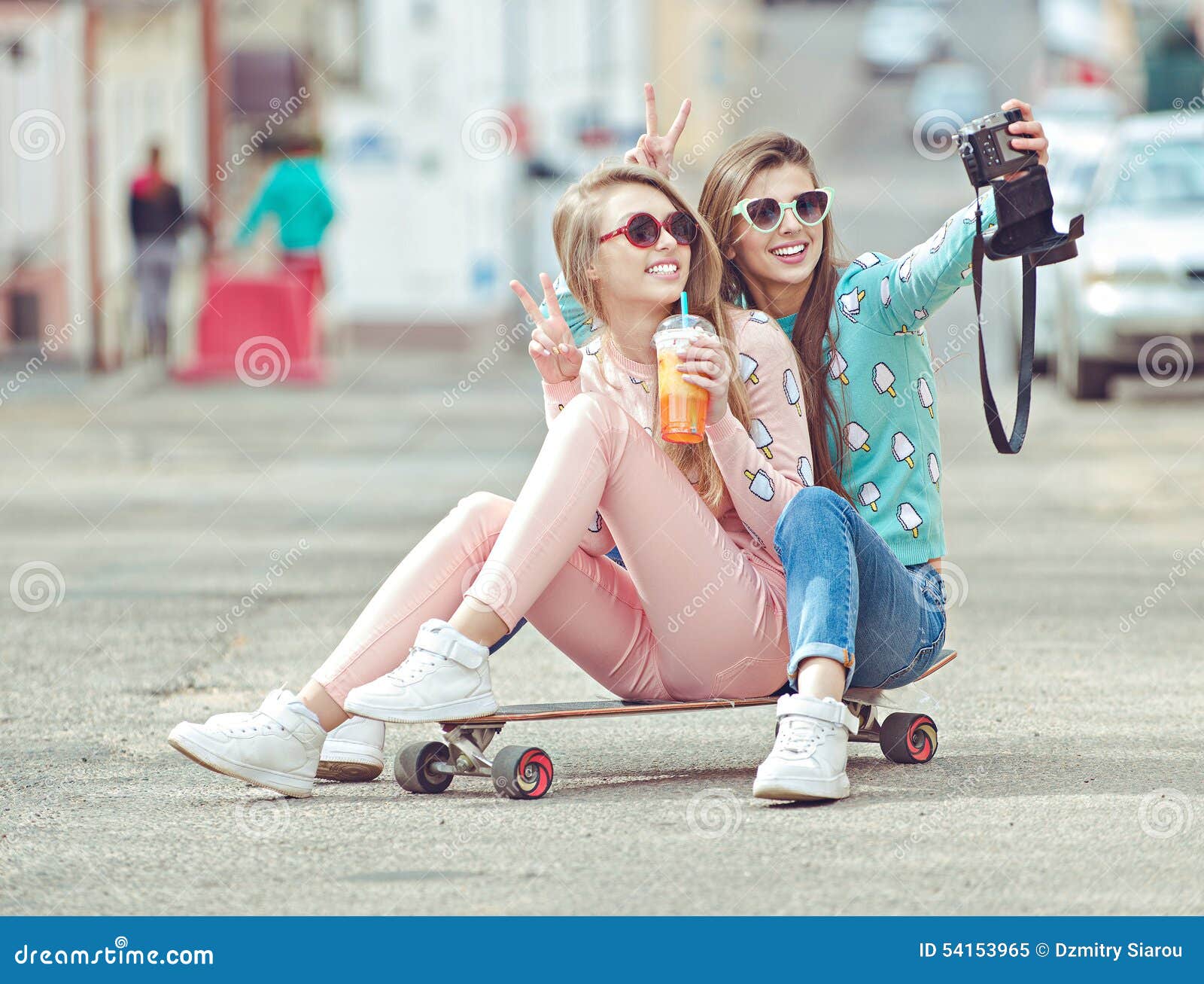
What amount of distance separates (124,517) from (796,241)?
601 centimetres

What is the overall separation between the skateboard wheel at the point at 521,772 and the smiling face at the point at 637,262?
922mm

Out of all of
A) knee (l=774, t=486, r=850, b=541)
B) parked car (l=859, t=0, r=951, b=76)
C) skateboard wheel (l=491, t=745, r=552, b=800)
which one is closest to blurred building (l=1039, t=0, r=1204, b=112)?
parked car (l=859, t=0, r=951, b=76)

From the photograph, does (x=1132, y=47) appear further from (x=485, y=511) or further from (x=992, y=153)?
(x=485, y=511)

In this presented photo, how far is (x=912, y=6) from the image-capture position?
165ft

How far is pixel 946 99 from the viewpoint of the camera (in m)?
41.3

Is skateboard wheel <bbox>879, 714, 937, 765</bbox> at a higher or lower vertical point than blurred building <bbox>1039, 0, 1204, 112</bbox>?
lower

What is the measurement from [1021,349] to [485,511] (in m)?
1.13

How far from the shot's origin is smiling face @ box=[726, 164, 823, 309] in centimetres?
455

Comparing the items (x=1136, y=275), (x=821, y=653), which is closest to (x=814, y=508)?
(x=821, y=653)

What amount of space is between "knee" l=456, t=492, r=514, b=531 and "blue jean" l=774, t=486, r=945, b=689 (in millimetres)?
550

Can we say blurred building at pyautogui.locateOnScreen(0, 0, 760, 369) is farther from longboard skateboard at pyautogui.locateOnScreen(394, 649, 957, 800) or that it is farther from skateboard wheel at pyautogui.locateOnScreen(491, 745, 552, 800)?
skateboard wheel at pyautogui.locateOnScreen(491, 745, 552, 800)

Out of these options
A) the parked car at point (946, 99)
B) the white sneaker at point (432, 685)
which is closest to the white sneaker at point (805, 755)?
the white sneaker at point (432, 685)
